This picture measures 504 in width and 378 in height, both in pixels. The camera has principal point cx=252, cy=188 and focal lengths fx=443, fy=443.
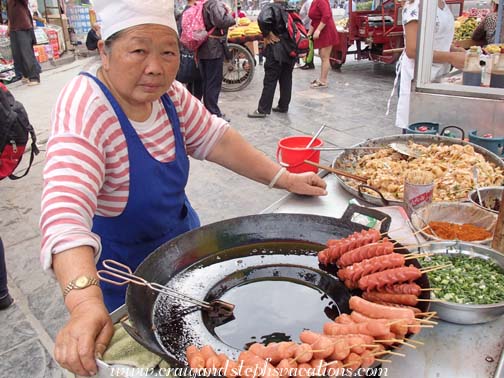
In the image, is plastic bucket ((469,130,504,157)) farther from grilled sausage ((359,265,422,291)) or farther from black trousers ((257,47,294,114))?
black trousers ((257,47,294,114))

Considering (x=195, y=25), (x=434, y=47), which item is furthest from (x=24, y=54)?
(x=434, y=47)

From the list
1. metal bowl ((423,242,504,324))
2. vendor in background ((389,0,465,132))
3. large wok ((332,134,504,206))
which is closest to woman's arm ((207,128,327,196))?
large wok ((332,134,504,206))

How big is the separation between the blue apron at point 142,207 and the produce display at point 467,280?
3.45 feet

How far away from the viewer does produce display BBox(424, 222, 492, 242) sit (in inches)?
72.7

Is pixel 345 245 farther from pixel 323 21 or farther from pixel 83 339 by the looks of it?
pixel 323 21

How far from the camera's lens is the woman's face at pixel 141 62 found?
1553 millimetres

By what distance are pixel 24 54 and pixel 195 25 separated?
5.26 m

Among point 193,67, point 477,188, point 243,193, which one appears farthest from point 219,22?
point 477,188

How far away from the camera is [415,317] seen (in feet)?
4.19

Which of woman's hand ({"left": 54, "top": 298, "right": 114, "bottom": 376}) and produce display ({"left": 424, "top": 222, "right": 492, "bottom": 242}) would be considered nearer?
woman's hand ({"left": 54, "top": 298, "right": 114, "bottom": 376})

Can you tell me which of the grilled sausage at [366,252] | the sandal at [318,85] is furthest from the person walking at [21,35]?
the grilled sausage at [366,252]

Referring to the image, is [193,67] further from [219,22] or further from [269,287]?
[269,287]

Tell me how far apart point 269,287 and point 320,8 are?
9.57m

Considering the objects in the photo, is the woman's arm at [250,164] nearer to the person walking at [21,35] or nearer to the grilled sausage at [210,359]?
the grilled sausage at [210,359]
